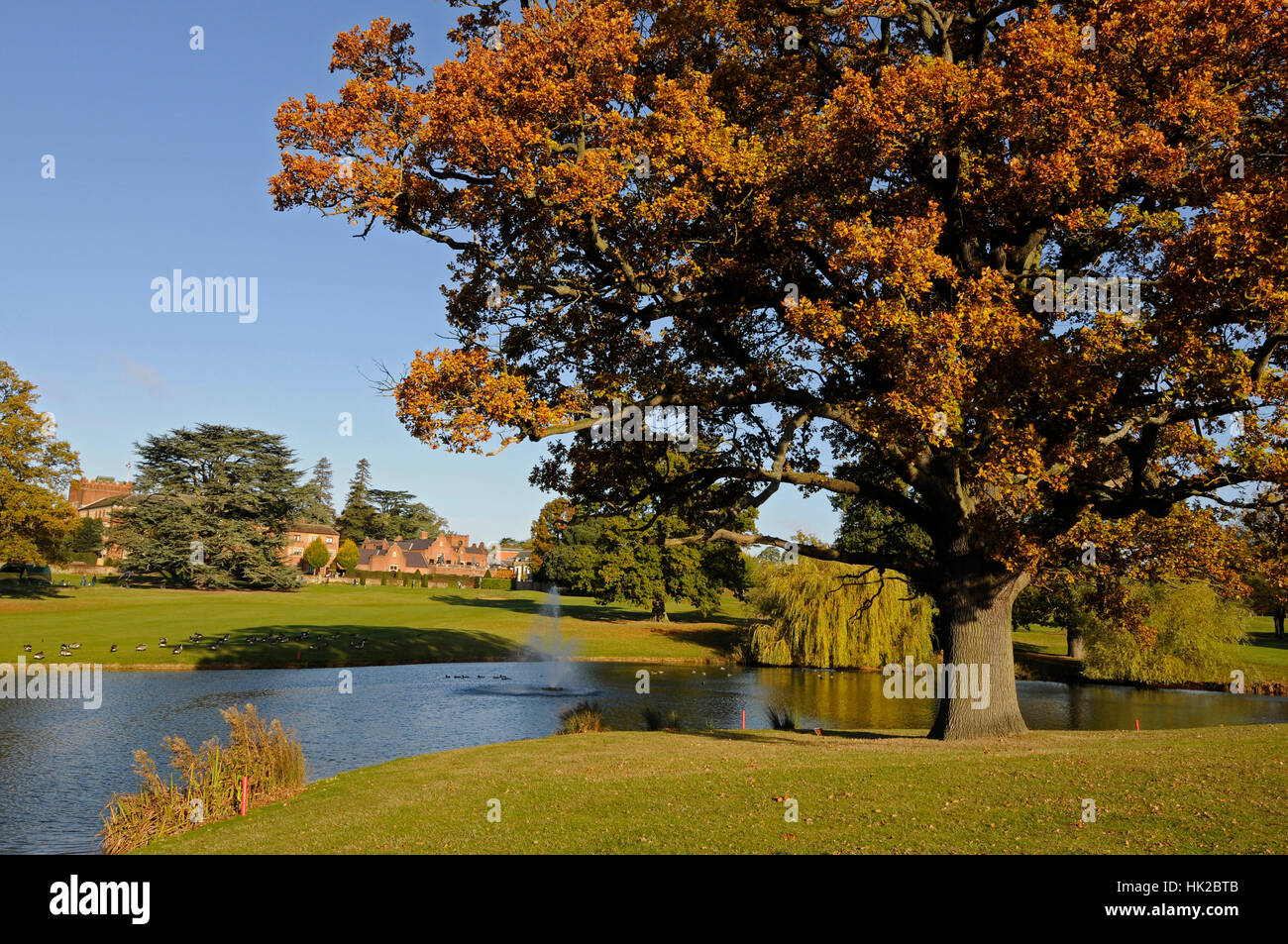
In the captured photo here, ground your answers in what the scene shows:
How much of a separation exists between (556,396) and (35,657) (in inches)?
1273

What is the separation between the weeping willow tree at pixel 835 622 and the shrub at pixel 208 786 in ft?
101

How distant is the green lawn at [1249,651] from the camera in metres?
38.8

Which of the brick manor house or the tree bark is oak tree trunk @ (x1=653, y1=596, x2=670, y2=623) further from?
the tree bark

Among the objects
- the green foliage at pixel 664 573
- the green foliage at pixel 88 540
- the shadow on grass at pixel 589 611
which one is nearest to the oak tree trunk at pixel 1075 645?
the green foliage at pixel 664 573

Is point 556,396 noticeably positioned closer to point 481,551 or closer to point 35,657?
point 35,657

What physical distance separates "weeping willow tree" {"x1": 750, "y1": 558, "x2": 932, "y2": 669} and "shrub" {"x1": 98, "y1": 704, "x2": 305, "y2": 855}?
101ft

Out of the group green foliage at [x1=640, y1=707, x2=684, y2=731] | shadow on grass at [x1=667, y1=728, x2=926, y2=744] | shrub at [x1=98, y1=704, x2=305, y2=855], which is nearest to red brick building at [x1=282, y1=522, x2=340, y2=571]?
green foliage at [x1=640, y1=707, x2=684, y2=731]

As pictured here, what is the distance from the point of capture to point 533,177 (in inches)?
563

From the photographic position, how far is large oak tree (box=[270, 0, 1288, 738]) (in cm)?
1318

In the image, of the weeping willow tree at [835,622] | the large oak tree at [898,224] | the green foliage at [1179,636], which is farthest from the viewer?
the weeping willow tree at [835,622]

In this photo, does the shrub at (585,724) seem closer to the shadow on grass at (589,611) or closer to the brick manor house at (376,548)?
the shadow on grass at (589,611)

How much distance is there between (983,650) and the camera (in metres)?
17.5

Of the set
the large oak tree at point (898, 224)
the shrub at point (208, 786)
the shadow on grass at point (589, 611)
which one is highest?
the large oak tree at point (898, 224)
